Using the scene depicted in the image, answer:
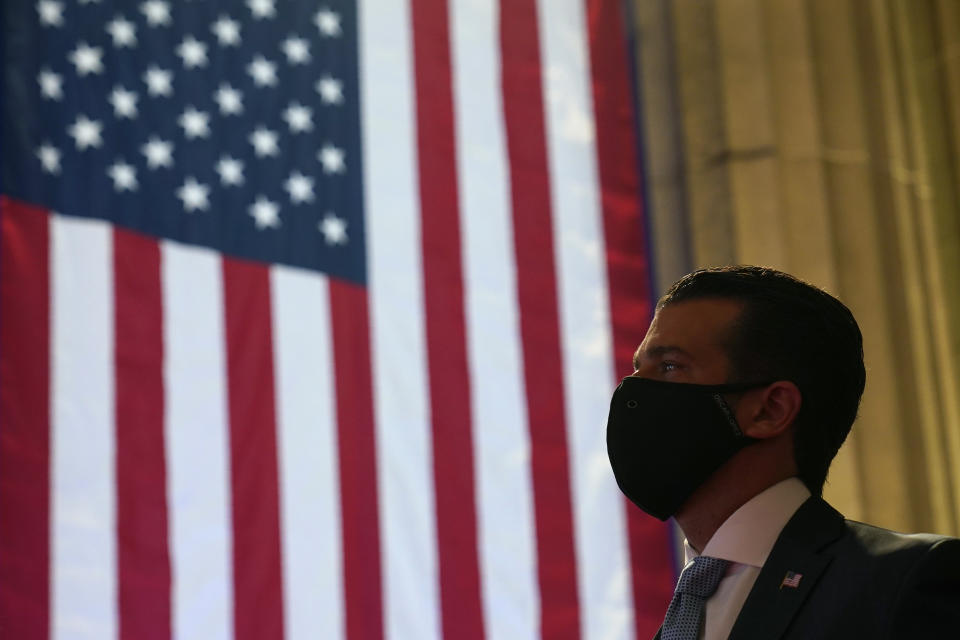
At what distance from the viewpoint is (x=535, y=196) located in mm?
4676

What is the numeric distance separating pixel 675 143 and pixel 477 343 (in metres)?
1.17

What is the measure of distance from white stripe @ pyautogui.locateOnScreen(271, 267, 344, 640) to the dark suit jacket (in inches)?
98.7

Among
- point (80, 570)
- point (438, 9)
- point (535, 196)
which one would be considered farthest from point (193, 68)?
point (80, 570)

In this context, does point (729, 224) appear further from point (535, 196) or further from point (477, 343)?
point (477, 343)

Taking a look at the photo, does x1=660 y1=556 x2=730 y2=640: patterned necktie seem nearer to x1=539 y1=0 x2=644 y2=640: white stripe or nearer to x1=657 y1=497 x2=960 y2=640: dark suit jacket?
x1=657 y1=497 x2=960 y2=640: dark suit jacket

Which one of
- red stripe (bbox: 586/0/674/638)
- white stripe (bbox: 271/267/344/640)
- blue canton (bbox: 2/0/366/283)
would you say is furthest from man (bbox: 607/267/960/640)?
red stripe (bbox: 586/0/674/638)

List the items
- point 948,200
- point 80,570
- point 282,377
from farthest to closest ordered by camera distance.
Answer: point 948,200
point 282,377
point 80,570

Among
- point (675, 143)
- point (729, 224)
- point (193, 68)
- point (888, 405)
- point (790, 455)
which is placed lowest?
point (888, 405)

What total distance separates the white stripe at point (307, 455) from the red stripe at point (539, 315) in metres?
0.76

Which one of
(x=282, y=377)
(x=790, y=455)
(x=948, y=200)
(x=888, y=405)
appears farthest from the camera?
(x=948, y=200)

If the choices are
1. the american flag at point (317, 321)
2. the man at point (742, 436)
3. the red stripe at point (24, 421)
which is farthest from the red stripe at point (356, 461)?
the man at point (742, 436)

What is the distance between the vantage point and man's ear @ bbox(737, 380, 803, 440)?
188 cm

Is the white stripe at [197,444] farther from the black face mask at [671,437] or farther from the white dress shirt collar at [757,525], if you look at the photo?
the white dress shirt collar at [757,525]

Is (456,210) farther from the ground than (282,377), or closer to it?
farther from the ground
